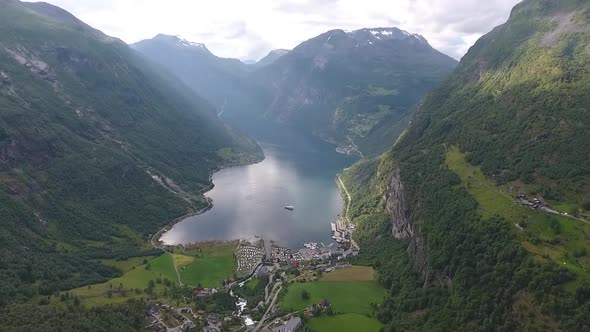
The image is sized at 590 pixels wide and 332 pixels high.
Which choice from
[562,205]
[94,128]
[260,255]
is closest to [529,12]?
[562,205]

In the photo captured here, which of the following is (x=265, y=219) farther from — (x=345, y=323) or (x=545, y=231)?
(x=545, y=231)

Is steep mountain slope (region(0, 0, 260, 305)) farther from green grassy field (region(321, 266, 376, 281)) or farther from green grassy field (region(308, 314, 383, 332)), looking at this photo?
green grassy field (region(308, 314, 383, 332))


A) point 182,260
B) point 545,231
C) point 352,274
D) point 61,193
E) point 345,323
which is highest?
point 545,231

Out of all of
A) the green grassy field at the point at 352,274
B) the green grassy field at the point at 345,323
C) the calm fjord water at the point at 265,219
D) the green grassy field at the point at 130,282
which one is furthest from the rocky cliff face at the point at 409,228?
the green grassy field at the point at 130,282

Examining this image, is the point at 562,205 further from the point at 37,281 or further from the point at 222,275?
the point at 37,281

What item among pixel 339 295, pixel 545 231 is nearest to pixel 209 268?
pixel 339 295

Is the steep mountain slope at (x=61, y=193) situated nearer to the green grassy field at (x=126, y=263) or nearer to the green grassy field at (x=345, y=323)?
the green grassy field at (x=126, y=263)
